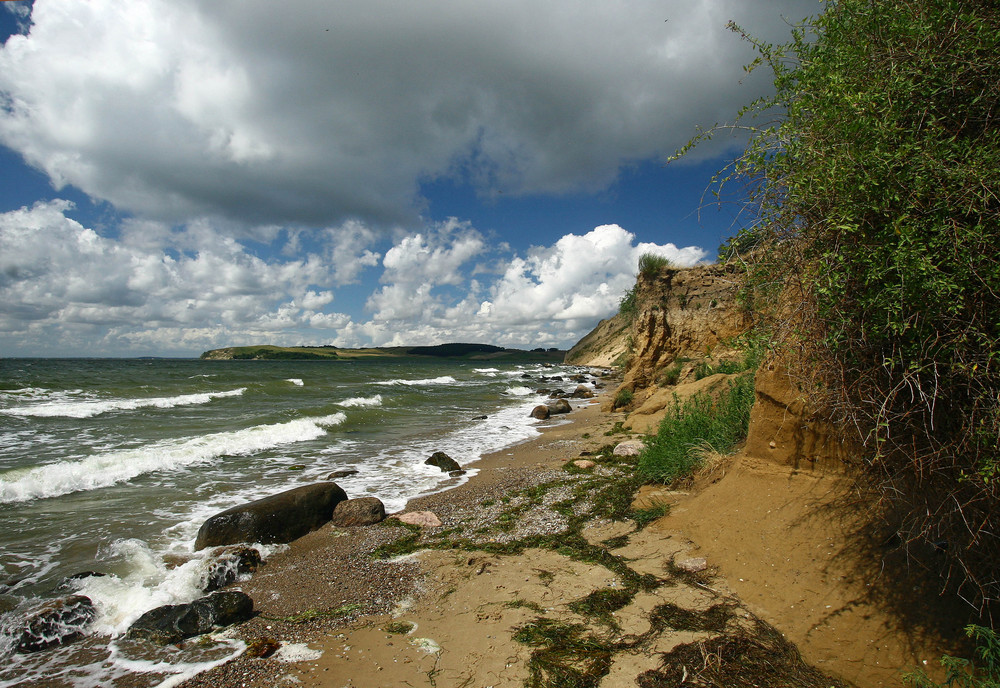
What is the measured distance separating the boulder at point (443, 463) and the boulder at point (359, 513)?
3528 mm

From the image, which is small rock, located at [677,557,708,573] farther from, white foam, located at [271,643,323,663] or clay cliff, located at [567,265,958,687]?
white foam, located at [271,643,323,663]

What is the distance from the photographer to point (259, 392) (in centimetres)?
3431

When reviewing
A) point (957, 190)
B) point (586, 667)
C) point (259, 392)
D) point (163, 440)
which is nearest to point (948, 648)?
point (586, 667)

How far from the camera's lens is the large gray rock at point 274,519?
768 cm

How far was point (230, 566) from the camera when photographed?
266 inches

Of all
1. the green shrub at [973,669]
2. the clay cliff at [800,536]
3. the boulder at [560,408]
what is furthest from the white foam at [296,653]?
the boulder at [560,408]

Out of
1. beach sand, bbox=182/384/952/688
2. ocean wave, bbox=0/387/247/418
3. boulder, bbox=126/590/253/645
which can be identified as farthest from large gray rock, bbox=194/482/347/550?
ocean wave, bbox=0/387/247/418

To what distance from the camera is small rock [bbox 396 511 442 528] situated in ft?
26.5

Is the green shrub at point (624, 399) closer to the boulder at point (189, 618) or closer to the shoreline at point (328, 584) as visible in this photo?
the shoreline at point (328, 584)

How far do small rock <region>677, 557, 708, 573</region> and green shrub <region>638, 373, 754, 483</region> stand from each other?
2.15 meters

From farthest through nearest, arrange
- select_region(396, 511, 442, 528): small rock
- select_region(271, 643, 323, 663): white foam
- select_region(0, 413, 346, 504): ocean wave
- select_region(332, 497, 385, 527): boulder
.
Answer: select_region(0, 413, 346, 504): ocean wave, select_region(332, 497, 385, 527): boulder, select_region(396, 511, 442, 528): small rock, select_region(271, 643, 323, 663): white foam

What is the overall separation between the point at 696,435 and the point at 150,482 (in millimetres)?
12596

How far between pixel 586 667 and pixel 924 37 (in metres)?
5.12

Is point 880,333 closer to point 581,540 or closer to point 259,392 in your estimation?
point 581,540
